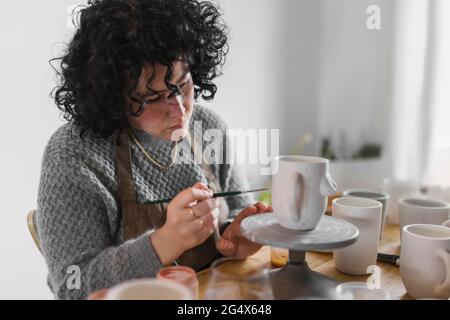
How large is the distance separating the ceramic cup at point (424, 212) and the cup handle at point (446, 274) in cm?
29

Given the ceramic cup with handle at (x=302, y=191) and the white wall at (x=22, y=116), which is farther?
the white wall at (x=22, y=116)

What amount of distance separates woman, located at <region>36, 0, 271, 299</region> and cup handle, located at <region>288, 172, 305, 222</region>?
0.14 meters

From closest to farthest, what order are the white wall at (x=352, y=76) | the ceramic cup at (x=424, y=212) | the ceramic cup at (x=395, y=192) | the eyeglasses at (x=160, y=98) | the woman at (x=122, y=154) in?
1. the woman at (x=122, y=154)
2. the eyeglasses at (x=160, y=98)
3. the ceramic cup at (x=424, y=212)
4. the ceramic cup at (x=395, y=192)
5. the white wall at (x=352, y=76)

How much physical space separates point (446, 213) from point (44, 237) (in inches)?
32.9

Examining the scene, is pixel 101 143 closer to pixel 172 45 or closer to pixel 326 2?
pixel 172 45

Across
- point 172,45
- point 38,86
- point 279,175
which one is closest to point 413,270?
point 279,175

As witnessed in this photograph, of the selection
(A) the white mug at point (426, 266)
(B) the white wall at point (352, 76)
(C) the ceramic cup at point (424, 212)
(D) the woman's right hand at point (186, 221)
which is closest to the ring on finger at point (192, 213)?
(D) the woman's right hand at point (186, 221)

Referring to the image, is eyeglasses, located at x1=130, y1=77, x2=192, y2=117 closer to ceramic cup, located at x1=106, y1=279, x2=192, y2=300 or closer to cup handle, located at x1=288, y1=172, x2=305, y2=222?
cup handle, located at x1=288, y1=172, x2=305, y2=222

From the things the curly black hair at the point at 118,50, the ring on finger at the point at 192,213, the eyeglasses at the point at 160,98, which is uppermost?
the curly black hair at the point at 118,50

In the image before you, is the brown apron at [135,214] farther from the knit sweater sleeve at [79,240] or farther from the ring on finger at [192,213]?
the ring on finger at [192,213]

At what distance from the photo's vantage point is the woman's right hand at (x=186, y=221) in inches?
27.8

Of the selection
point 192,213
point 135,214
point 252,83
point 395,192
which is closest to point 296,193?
point 192,213
